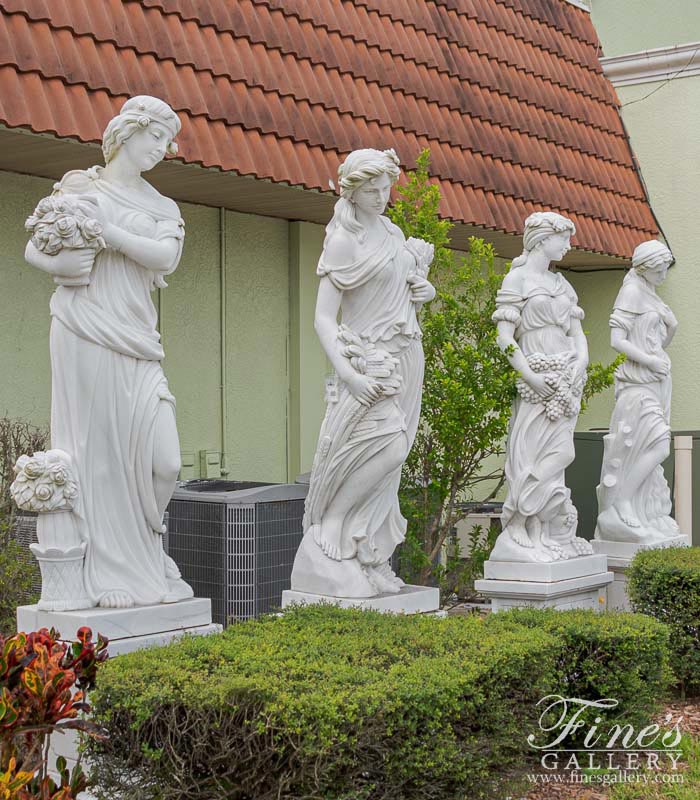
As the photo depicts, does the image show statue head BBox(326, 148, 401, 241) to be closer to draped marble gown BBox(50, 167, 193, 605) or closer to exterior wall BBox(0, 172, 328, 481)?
draped marble gown BBox(50, 167, 193, 605)

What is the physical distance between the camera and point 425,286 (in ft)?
20.8

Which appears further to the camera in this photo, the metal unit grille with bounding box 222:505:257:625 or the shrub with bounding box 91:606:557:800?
the metal unit grille with bounding box 222:505:257:625

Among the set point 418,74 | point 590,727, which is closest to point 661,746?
point 590,727

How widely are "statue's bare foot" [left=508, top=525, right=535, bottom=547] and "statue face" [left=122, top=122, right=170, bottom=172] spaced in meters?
3.85

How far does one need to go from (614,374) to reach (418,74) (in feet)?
11.8

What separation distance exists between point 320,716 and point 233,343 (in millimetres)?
6505

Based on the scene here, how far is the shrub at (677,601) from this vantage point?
7.17 metres

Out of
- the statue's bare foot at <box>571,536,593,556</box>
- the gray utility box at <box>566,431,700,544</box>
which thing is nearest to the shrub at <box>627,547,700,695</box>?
the statue's bare foot at <box>571,536,593,556</box>

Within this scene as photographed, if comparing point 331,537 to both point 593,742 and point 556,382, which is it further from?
point 556,382

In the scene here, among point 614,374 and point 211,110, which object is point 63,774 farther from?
point 614,374

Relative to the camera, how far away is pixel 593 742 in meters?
5.62

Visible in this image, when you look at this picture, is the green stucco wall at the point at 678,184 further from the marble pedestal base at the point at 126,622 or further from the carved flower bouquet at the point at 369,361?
the marble pedestal base at the point at 126,622

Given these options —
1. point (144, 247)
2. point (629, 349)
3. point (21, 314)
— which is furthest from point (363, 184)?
point (629, 349)

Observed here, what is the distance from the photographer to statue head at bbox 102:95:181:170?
5.40 meters
